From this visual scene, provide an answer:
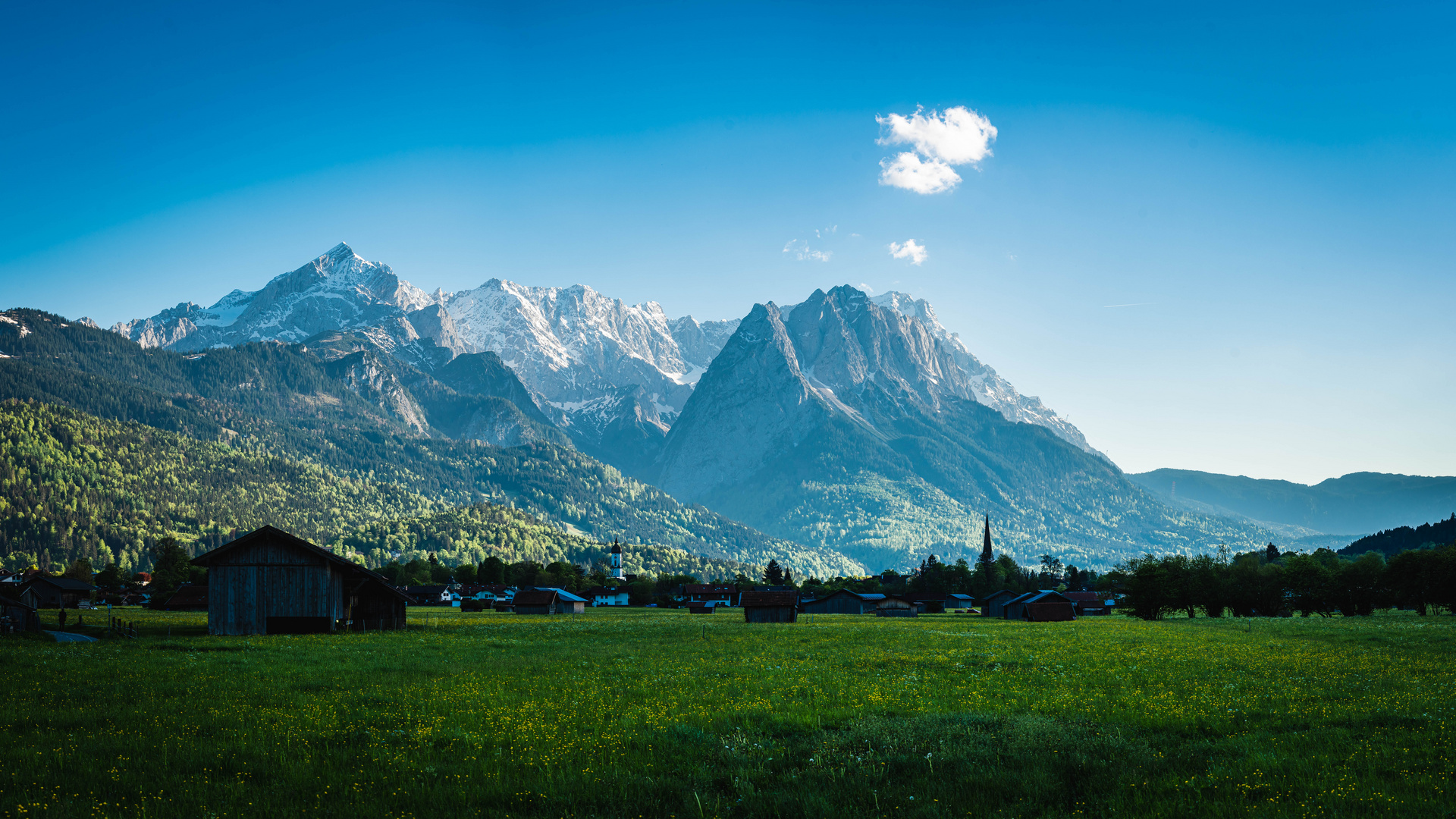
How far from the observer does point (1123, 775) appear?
14734 millimetres

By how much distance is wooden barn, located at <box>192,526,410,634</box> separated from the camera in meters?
51.5

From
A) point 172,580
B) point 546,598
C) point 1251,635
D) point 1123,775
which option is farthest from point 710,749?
point 172,580

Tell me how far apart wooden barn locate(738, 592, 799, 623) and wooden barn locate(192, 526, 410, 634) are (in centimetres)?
4236

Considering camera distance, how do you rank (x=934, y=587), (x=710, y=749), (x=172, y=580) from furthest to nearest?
(x=934, y=587) → (x=172, y=580) → (x=710, y=749)

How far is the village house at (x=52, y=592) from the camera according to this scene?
104m

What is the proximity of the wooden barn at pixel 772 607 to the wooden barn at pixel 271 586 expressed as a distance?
139ft

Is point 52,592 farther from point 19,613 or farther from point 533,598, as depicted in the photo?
point 19,613

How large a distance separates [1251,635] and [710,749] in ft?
157

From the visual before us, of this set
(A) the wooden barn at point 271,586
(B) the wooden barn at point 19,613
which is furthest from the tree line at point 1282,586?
(B) the wooden barn at point 19,613

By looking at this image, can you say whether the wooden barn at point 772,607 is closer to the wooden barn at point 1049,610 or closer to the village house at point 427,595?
the wooden barn at point 1049,610

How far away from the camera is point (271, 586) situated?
5225 cm

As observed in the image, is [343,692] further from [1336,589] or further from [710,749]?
[1336,589]

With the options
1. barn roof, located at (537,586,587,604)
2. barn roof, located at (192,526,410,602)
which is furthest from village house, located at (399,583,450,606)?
barn roof, located at (192,526,410,602)

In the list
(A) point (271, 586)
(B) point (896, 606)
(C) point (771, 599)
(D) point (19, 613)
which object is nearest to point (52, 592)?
(D) point (19, 613)
